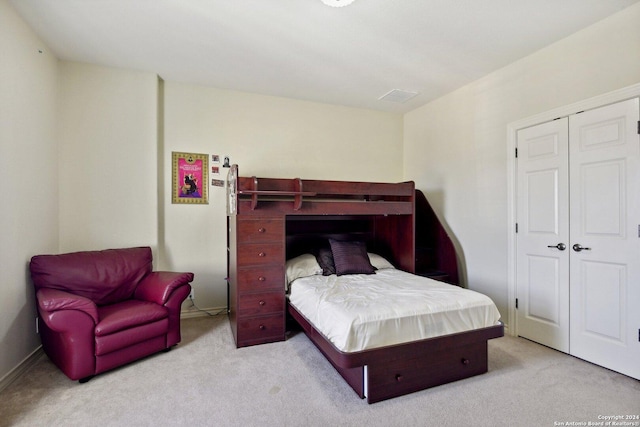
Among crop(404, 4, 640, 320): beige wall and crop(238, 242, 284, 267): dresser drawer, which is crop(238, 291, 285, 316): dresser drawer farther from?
crop(404, 4, 640, 320): beige wall

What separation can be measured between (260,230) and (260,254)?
232mm

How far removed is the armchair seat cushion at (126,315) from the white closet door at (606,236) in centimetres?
359

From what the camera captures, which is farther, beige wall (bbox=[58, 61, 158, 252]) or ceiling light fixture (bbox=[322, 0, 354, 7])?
beige wall (bbox=[58, 61, 158, 252])

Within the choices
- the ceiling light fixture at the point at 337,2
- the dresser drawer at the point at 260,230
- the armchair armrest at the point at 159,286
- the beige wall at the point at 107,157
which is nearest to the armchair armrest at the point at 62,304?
the armchair armrest at the point at 159,286

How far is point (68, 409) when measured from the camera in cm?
194

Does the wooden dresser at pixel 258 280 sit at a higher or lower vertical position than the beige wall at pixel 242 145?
lower

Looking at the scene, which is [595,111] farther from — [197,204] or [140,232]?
[140,232]

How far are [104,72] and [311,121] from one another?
2.44 m

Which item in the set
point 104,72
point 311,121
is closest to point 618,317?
point 311,121

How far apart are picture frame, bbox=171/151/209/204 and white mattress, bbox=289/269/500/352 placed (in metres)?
1.88

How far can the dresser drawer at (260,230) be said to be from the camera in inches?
114

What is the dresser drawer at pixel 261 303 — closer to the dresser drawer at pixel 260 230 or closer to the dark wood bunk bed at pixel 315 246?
the dark wood bunk bed at pixel 315 246

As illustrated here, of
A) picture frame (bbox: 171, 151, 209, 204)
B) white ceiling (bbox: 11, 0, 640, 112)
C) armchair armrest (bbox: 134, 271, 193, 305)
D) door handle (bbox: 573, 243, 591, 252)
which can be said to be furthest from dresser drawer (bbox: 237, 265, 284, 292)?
door handle (bbox: 573, 243, 591, 252)

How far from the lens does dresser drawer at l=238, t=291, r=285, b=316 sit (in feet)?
9.50
